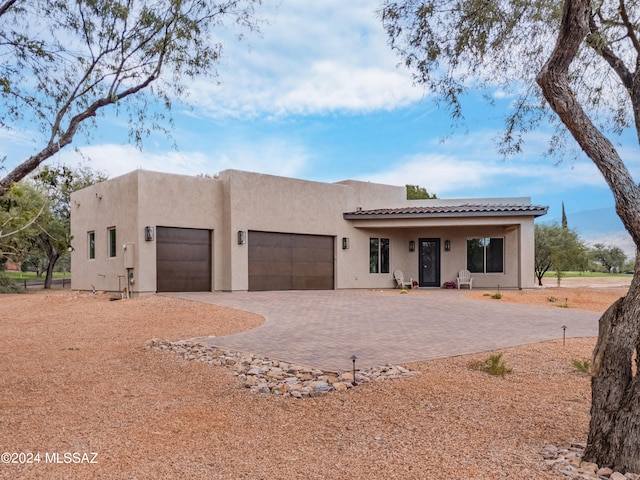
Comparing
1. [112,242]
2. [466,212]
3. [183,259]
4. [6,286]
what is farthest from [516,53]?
[6,286]

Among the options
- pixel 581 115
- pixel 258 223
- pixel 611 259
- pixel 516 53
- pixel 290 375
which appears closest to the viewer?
pixel 581 115

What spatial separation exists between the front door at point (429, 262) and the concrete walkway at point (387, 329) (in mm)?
6890

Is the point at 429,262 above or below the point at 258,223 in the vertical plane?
below

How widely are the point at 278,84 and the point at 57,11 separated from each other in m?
5.70

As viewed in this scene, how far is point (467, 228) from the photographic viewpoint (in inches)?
793

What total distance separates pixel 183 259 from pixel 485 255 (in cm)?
1210

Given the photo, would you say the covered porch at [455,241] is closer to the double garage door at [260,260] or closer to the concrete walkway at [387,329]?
the double garage door at [260,260]

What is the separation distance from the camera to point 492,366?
5.81 m

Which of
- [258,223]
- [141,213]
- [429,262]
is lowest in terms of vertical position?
[429,262]

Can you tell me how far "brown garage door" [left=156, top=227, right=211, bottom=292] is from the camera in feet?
51.8

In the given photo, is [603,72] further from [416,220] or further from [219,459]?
[416,220]

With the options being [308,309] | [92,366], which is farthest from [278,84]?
[92,366]

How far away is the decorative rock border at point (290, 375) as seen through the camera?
514 centimetres

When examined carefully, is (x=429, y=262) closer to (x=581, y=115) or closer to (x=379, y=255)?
(x=379, y=255)
